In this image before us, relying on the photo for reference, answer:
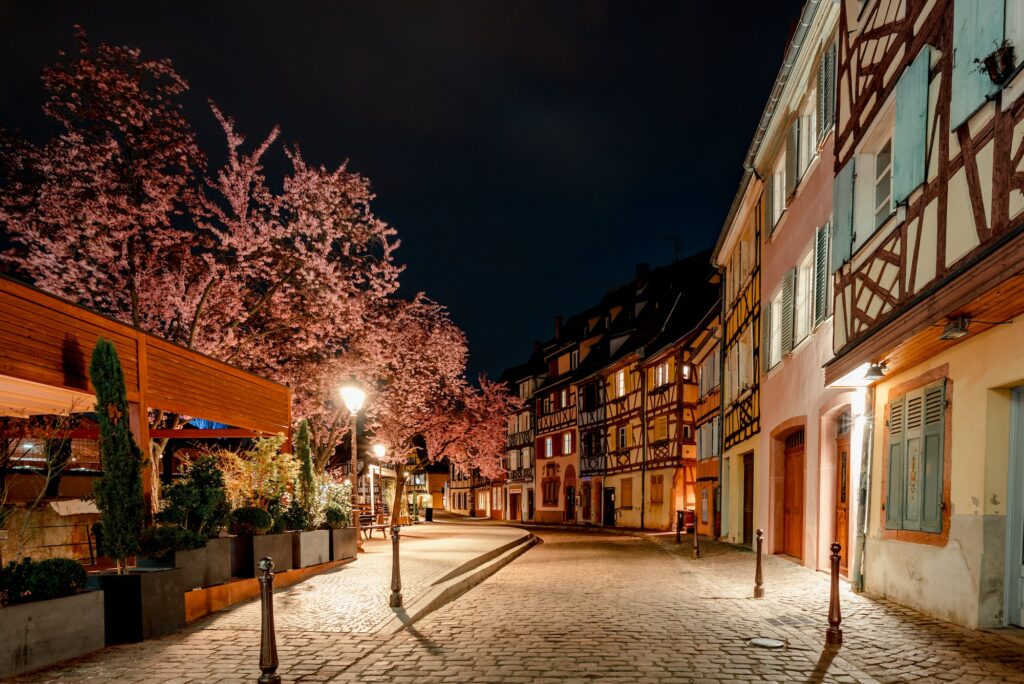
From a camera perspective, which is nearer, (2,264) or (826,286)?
(826,286)

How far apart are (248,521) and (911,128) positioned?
9568 mm

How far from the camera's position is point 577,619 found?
335 inches

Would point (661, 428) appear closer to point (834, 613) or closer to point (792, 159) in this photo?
point (792, 159)

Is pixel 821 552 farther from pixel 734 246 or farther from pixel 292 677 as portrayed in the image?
pixel 734 246

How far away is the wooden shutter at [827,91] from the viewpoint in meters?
12.1

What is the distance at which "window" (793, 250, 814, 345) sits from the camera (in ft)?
44.6

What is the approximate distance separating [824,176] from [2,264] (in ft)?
49.7

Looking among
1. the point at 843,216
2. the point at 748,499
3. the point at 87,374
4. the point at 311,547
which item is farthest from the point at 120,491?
the point at 748,499

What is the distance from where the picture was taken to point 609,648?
6926 mm

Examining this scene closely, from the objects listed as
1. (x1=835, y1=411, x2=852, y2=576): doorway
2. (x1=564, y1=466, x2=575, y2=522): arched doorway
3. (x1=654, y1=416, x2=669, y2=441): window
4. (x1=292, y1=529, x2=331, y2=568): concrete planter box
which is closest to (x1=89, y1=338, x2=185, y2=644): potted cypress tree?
(x1=292, y1=529, x2=331, y2=568): concrete planter box

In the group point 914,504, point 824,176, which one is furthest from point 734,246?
point 914,504

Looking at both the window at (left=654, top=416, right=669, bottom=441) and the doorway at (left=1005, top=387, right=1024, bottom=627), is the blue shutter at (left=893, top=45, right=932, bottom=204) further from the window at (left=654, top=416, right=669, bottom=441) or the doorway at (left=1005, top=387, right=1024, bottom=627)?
the window at (left=654, top=416, right=669, bottom=441)

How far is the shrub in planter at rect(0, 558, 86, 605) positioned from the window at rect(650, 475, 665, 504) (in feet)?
93.6

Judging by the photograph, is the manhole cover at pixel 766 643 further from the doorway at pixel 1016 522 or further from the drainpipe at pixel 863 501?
the drainpipe at pixel 863 501
